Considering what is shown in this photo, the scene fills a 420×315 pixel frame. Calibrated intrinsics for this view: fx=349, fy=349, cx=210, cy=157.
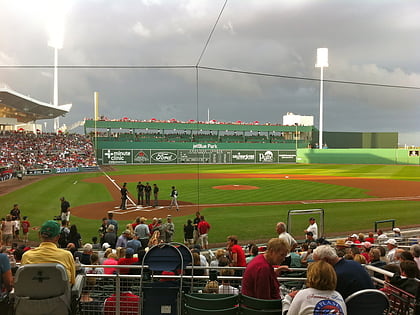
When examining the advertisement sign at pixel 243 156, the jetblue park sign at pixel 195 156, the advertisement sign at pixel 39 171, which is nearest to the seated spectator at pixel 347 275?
the advertisement sign at pixel 39 171

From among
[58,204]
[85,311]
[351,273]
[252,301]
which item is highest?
[351,273]

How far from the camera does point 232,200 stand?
23.4 m

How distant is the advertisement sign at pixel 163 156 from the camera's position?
57.4 m

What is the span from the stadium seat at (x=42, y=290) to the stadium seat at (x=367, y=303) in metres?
2.60

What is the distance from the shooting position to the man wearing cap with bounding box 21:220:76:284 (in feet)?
11.0

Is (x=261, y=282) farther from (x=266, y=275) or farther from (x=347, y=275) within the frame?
(x=347, y=275)

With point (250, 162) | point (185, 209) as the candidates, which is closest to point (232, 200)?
point (185, 209)

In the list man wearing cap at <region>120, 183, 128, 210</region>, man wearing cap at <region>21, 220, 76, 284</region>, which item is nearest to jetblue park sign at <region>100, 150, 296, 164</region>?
man wearing cap at <region>120, 183, 128, 210</region>

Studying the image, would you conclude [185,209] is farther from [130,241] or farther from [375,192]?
[375,192]

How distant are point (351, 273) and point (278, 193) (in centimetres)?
2346

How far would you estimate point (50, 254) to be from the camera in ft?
11.1

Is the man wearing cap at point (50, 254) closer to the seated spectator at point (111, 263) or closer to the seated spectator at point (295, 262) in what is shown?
the seated spectator at point (111, 263)

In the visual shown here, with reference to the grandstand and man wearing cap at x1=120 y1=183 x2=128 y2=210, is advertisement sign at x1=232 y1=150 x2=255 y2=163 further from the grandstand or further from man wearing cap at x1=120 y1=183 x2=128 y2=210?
man wearing cap at x1=120 y1=183 x2=128 y2=210

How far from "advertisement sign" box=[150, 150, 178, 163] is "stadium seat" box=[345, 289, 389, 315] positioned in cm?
5511
